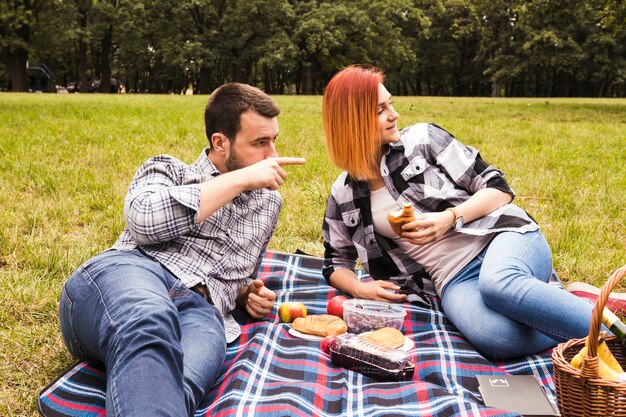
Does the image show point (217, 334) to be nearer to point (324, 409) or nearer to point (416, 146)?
point (324, 409)

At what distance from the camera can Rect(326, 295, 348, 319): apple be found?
3.45 meters

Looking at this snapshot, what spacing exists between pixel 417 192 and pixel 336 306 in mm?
784

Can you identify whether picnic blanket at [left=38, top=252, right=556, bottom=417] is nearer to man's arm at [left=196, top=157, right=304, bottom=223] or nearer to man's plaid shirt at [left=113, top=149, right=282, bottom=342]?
man's plaid shirt at [left=113, top=149, right=282, bottom=342]

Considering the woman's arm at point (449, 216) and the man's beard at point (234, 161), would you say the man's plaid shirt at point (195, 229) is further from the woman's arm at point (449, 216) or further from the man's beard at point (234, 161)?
the woman's arm at point (449, 216)

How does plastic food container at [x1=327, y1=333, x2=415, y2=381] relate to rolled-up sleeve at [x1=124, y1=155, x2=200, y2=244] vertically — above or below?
below

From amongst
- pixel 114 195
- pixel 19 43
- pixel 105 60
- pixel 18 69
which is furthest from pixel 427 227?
pixel 105 60

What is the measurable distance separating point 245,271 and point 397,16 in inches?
1545

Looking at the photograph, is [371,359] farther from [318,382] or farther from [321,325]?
[321,325]

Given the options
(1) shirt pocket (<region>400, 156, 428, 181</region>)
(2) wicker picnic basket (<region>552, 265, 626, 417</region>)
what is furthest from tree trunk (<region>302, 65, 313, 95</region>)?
(2) wicker picnic basket (<region>552, 265, 626, 417</region>)

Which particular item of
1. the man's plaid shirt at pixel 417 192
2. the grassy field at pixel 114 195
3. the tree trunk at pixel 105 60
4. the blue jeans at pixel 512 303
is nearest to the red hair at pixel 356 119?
the man's plaid shirt at pixel 417 192

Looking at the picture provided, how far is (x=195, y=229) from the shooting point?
3.05 m

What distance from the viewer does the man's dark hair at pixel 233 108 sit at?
3.21 metres

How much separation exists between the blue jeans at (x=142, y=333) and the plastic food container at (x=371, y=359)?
540 mm

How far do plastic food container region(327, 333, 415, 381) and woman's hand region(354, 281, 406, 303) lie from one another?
0.62m
